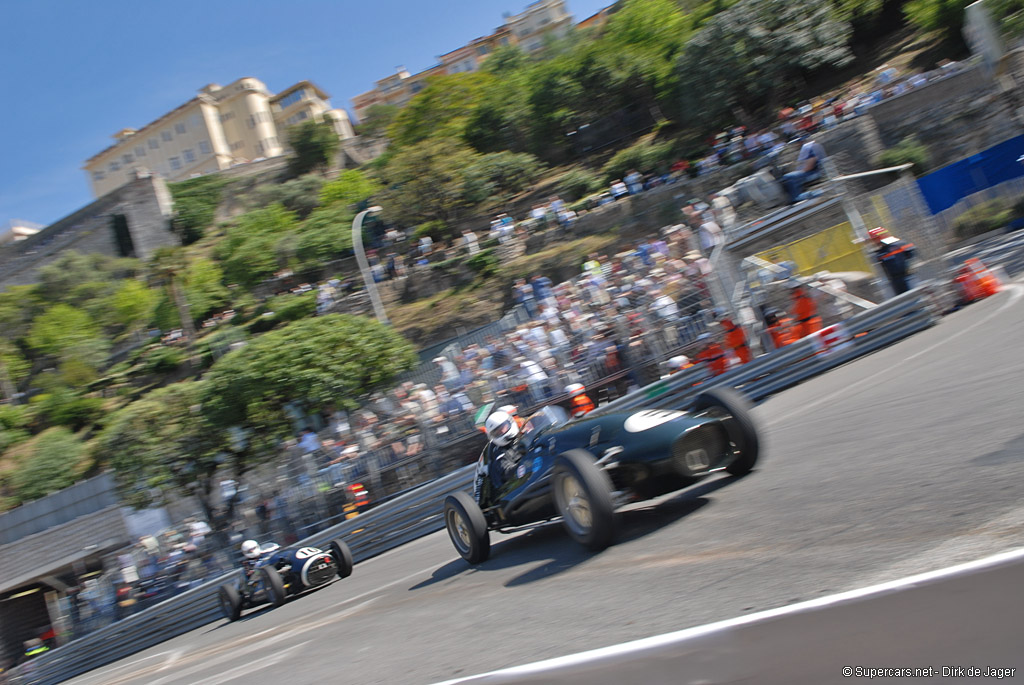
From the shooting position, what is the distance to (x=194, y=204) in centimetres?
6694

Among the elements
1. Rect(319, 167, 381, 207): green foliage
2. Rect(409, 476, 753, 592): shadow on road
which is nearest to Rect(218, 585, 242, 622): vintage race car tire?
Rect(409, 476, 753, 592): shadow on road

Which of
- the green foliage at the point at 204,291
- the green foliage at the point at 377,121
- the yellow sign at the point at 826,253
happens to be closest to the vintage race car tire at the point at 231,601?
the yellow sign at the point at 826,253

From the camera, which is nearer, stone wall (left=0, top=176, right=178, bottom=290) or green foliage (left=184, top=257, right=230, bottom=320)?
green foliage (left=184, top=257, right=230, bottom=320)

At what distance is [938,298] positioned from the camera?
14.0 metres

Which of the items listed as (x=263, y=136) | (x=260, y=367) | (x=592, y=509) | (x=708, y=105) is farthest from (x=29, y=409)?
(x=263, y=136)

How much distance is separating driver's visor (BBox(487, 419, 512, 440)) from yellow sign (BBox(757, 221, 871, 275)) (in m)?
8.10

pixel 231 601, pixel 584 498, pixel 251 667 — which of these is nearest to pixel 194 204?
pixel 231 601

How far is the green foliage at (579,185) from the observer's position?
39.6 m

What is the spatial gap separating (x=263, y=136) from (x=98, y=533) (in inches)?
3157

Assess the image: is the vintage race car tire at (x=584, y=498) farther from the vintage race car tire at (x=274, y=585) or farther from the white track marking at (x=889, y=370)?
the vintage race car tire at (x=274, y=585)

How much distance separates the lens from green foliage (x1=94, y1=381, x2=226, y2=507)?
71.9 ft

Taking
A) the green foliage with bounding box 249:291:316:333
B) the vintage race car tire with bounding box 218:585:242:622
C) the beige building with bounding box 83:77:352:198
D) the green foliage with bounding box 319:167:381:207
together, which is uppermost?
the beige building with bounding box 83:77:352:198

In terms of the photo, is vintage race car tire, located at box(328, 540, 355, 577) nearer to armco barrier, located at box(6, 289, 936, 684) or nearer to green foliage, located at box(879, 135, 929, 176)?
armco barrier, located at box(6, 289, 936, 684)

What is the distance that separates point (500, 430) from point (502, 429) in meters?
0.02
